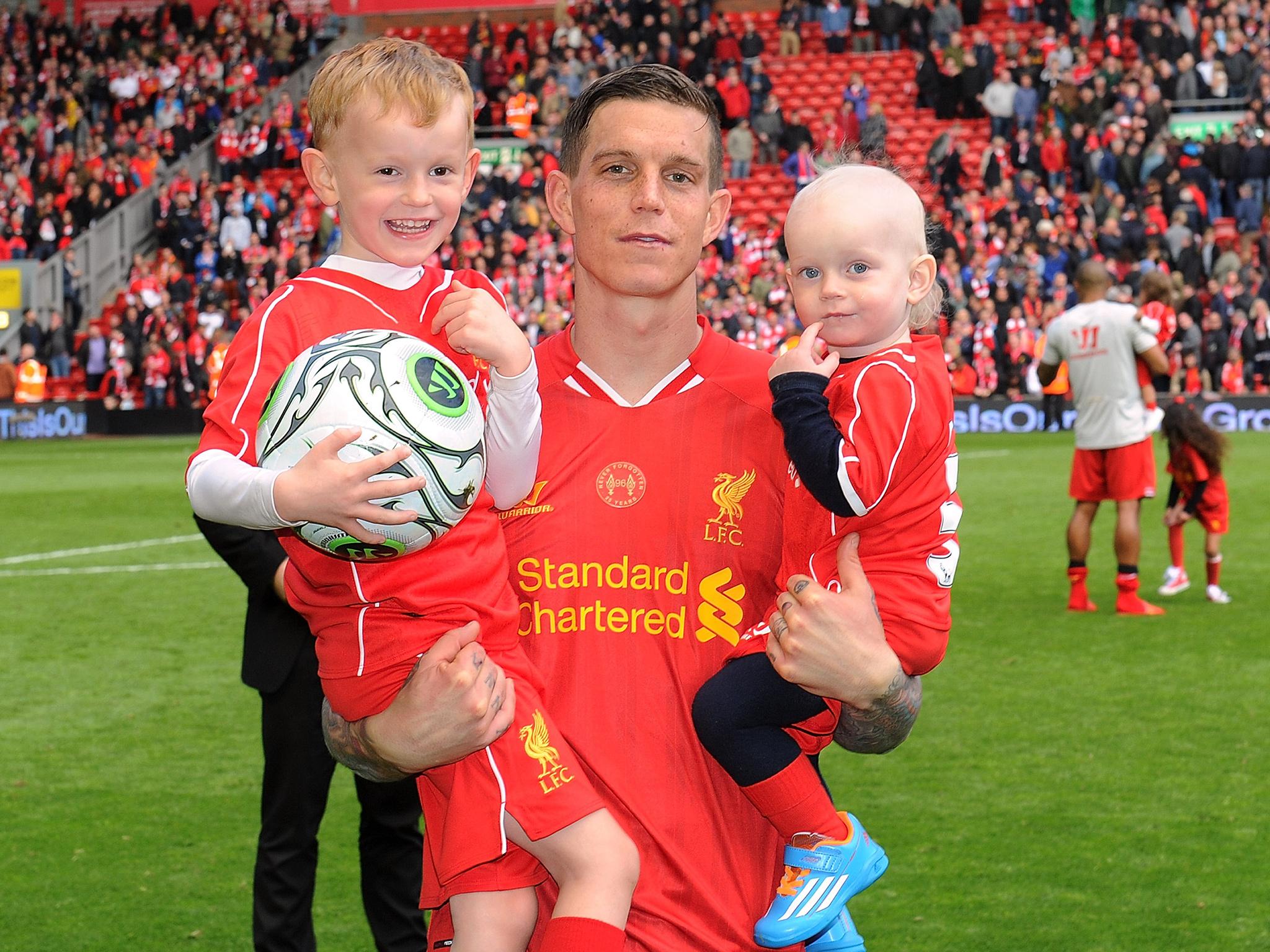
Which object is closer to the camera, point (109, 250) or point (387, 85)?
point (387, 85)

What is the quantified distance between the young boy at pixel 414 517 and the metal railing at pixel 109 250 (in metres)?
30.6

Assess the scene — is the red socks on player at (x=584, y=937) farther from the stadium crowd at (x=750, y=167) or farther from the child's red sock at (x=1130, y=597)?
the stadium crowd at (x=750, y=167)

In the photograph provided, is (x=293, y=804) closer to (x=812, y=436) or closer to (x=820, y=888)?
(x=820, y=888)

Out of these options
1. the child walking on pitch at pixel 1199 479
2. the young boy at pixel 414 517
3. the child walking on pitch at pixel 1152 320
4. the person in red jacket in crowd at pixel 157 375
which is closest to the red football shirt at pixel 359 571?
the young boy at pixel 414 517

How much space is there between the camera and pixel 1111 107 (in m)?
28.9

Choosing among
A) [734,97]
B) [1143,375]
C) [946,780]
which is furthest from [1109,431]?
[734,97]

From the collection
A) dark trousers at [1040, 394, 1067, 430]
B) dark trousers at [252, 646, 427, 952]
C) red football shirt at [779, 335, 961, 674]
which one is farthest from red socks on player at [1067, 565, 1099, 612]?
Answer: dark trousers at [1040, 394, 1067, 430]

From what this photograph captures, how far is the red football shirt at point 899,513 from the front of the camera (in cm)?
279

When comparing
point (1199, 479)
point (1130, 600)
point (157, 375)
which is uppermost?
point (1199, 479)

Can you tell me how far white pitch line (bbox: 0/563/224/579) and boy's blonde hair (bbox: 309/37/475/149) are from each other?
424 inches

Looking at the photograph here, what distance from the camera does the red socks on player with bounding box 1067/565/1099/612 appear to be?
1080 centimetres

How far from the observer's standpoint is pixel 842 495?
106 inches

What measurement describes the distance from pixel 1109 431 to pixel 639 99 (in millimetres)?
8499

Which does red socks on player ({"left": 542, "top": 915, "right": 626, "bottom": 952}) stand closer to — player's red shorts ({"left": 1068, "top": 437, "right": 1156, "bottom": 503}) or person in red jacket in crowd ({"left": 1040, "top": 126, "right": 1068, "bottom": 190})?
player's red shorts ({"left": 1068, "top": 437, "right": 1156, "bottom": 503})
